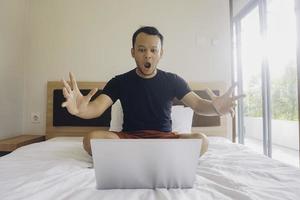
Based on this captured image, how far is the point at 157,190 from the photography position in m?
0.81

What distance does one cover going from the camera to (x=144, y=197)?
0.74 m

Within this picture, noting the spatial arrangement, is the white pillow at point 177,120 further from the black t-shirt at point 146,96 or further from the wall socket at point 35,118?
the wall socket at point 35,118

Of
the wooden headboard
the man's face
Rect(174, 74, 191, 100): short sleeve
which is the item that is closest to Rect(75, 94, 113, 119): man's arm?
the man's face

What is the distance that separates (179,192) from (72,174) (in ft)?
1.49

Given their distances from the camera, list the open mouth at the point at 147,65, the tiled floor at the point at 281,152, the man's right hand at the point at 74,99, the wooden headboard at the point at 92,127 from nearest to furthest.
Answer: the man's right hand at the point at 74,99 → the open mouth at the point at 147,65 → the wooden headboard at the point at 92,127 → the tiled floor at the point at 281,152

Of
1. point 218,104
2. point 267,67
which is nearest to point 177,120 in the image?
point 218,104

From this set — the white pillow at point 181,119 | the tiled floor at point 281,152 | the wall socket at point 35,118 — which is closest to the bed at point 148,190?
the white pillow at point 181,119

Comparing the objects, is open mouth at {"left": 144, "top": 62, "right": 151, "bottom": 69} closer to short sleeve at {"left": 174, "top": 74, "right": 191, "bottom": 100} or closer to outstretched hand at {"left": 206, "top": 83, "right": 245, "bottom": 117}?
short sleeve at {"left": 174, "top": 74, "right": 191, "bottom": 100}

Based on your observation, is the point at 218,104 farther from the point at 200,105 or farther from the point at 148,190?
the point at 148,190

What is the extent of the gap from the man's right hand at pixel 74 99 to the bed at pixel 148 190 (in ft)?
0.86

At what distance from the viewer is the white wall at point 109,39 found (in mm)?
2604

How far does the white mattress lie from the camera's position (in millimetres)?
761

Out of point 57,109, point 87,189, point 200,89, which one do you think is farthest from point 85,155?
point 200,89

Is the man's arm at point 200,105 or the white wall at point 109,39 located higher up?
the white wall at point 109,39
